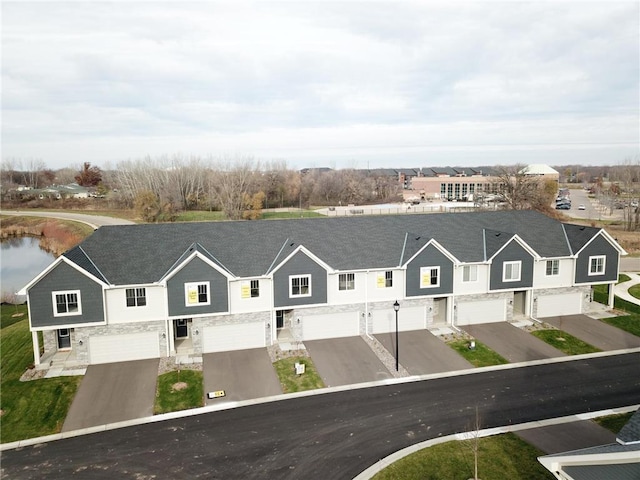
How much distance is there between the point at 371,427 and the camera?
19.9m

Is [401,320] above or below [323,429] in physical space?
above

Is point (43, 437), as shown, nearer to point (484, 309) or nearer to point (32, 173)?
point (484, 309)

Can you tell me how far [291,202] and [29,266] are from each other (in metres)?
55.1

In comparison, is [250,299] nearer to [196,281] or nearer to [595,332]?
[196,281]

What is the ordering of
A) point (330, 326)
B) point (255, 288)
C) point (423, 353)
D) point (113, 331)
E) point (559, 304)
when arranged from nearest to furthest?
point (113, 331)
point (423, 353)
point (255, 288)
point (330, 326)
point (559, 304)

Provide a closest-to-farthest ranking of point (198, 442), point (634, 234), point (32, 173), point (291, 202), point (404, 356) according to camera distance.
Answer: point (198, 442), point (404, 356), point (634, 234), point (291, 202), point (32, 173)

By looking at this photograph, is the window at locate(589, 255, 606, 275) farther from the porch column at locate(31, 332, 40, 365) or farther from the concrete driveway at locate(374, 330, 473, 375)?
the porch column at locate(31, 332, 40, 365)

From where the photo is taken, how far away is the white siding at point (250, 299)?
27531mm

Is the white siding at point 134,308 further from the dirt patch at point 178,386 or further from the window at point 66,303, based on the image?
the dirt patch at point 178,386

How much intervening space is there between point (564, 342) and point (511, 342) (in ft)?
10.4

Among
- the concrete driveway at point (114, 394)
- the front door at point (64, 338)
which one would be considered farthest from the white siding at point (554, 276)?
the front door at point (64, 338)

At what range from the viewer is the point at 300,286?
28.5 metres

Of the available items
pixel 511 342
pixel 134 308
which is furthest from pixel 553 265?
pixel 134 308

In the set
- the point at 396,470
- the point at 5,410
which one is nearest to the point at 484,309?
the point at 396,470
